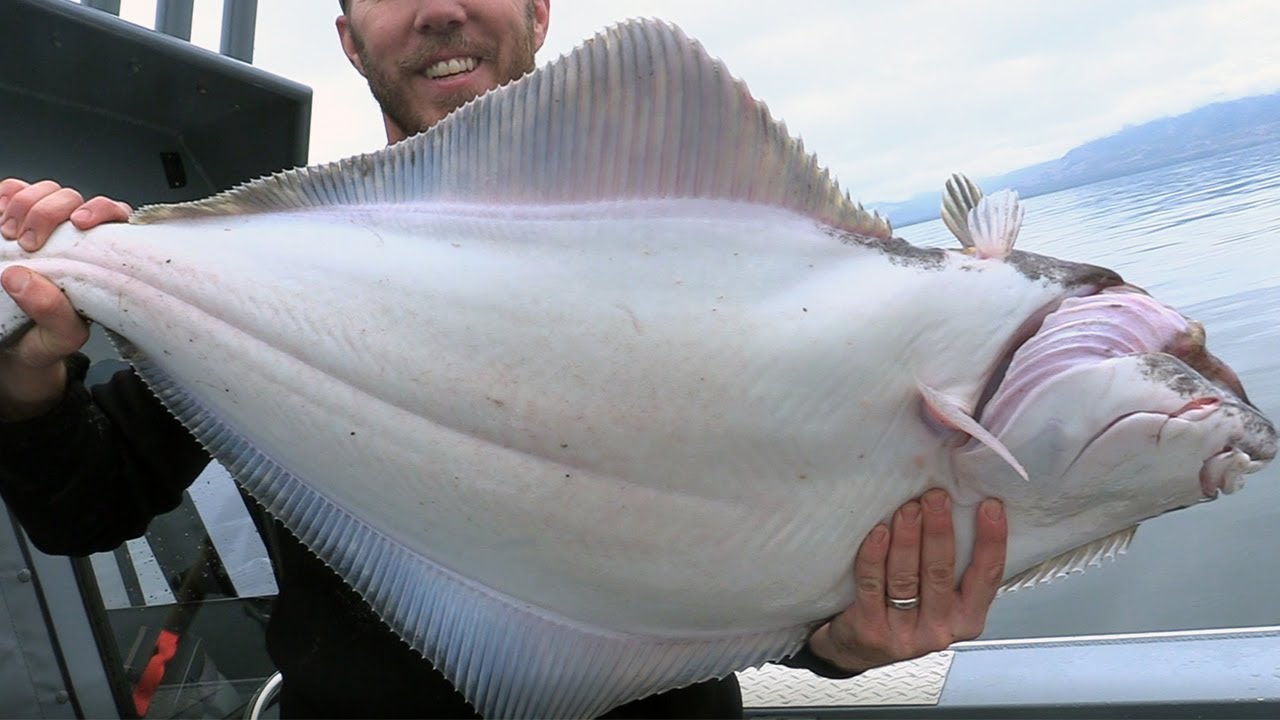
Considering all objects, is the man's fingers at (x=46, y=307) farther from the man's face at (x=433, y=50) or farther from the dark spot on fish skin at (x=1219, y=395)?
the dark spot on fish skin at (x=1219, y=395)

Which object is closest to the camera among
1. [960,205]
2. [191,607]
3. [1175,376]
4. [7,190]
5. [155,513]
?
[1175,376]

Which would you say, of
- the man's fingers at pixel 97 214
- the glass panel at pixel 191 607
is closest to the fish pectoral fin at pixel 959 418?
the man's fingers at pixel 97 214

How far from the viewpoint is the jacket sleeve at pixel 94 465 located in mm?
1477

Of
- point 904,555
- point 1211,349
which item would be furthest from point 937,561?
point 1211,349

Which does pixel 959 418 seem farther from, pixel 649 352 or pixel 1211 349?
pixel 1211 349

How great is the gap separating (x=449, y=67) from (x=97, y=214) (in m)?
0.83

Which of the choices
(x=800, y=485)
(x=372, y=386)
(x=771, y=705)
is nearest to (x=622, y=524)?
(x=800, y=485)

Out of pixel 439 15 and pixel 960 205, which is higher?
pixel 439 15

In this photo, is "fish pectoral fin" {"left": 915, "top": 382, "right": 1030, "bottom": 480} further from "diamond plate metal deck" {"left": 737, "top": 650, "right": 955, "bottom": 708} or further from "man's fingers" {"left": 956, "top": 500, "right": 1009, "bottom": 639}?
"diamond plate metal deck" {"left": 737, "top": 650, "right": 955, "bottom": 708}

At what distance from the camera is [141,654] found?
247cm

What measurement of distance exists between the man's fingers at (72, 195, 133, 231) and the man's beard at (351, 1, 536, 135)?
75 cm

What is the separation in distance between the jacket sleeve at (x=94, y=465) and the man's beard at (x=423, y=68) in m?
0.71

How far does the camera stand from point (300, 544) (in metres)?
Result: 1.62

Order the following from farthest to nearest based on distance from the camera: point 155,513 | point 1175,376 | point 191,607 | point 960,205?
point 191,607, point 155,513, point 960,205, point 1175,376
